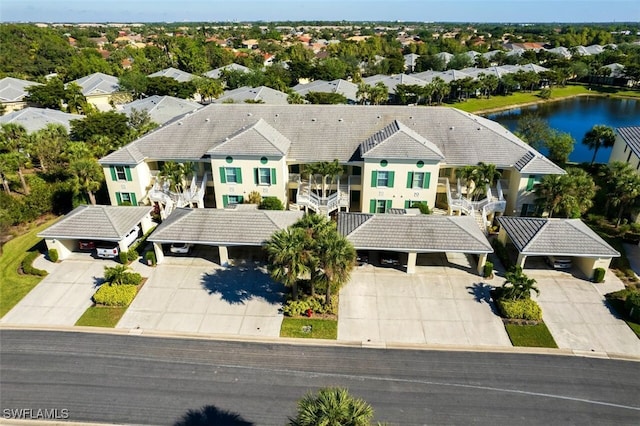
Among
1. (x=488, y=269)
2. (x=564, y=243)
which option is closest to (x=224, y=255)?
(x=488, y=269)

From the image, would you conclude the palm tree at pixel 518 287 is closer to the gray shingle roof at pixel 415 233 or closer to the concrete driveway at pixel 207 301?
the gray shingle roof at pixel 415 233

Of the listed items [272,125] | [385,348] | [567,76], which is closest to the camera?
[385,348]

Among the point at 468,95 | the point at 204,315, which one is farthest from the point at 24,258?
the point at 468,95

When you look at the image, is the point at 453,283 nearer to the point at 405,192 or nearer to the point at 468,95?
the point at 405,192

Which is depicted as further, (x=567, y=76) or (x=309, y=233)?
(x=567, y=76)

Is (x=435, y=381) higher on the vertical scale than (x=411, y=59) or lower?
lower

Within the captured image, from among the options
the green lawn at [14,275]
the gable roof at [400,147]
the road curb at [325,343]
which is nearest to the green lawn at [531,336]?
the road curb at [325,343]
